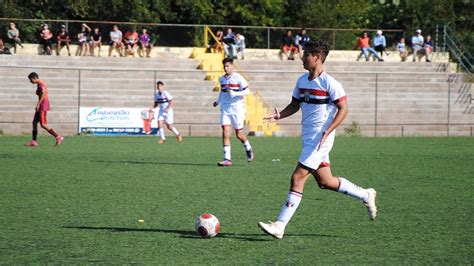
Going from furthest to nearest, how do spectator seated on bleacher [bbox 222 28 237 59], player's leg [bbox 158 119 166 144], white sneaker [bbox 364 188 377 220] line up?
spectator seated on bleacher [bbox 222 28 237 59], player's leg [bbox 158 119 166 144], white sneaker [bbox 364 188 377 220]

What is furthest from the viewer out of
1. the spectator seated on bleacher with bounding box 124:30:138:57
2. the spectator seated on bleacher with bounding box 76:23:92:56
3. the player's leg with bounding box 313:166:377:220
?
the spectator seated on bleacher with bounding box 124:30:138:57

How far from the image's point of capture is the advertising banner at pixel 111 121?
3412cm

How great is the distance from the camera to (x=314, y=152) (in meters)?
8.89

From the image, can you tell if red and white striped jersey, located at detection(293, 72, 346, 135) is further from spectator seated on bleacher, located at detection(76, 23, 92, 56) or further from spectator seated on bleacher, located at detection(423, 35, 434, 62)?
spectator seated on bleacher, located at detection(423, 35, 434, 62)

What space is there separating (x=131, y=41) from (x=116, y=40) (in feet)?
2.06

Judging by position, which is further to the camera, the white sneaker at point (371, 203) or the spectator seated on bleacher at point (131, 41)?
the spectator seated on bleacher at point (131, 41)

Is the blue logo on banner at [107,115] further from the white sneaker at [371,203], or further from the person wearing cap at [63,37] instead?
the white sneaker at [371,203]

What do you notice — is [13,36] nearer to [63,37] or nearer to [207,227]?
[63,37]

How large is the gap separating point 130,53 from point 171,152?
53.5 feet

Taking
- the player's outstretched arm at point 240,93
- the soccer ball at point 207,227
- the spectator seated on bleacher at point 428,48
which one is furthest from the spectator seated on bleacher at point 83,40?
the soccer ball at point 207,227

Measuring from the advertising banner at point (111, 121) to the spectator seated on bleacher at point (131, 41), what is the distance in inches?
198

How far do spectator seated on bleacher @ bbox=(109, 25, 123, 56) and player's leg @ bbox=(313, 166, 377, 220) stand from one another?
97.1ft

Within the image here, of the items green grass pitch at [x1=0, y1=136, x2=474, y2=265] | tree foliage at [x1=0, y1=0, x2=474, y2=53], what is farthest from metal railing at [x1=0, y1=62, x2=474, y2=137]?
green grass pitch at [x1=0, y1=136, x2=474, y2=265]

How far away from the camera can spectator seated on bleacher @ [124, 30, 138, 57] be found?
38.5 metres
